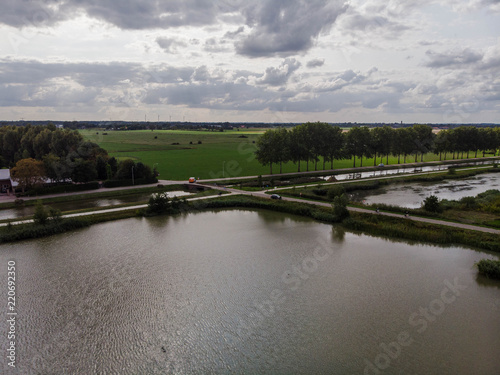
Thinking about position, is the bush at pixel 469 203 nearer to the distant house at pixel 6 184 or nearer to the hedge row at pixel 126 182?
the hedge row at pixel 126 182

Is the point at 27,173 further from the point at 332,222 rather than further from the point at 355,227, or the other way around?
the point at 355,227

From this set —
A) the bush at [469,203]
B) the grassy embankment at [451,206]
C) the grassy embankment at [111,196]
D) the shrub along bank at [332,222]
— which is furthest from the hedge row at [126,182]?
the bush at [469,203]

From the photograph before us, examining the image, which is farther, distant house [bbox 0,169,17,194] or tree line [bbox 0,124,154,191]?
distant house [bbox 0,169,17,194]

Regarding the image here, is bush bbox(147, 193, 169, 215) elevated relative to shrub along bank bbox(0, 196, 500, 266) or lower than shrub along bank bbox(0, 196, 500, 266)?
elevated

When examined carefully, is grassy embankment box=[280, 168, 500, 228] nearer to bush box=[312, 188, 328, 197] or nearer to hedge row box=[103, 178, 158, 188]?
bush box=[312, 188, 328, 197]

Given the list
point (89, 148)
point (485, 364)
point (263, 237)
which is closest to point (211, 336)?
point (485, 364)

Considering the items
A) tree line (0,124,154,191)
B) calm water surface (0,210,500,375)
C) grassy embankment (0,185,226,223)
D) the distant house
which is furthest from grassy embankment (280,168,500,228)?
the distant house

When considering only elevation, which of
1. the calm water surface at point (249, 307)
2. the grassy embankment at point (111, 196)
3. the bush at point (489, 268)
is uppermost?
the grassy embankment at point (111, 196)

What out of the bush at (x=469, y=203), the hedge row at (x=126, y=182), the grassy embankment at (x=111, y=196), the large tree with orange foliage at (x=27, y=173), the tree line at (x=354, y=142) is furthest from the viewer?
the tree line at (x=354, y=142)
